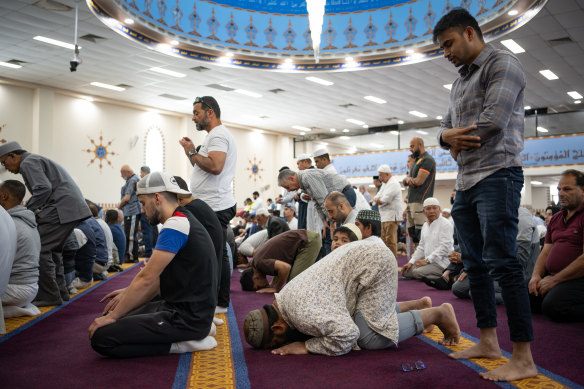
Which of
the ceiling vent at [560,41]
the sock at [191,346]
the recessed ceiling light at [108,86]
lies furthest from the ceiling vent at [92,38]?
the ceiling vent at [560,41]

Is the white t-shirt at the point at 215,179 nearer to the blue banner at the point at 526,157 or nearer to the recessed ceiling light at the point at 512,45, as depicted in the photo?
the recessed ceiling light at the point at 512,45

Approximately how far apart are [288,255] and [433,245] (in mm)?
1698

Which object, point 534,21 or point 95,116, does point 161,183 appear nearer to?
point 534,21

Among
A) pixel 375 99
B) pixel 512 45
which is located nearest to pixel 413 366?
pixel 512 45

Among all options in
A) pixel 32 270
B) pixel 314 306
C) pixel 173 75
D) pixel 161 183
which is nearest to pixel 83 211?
pixel 32 270

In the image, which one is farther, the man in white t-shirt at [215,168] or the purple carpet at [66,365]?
the man in white t-shirt at [215,168]

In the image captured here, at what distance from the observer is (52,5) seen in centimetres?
746

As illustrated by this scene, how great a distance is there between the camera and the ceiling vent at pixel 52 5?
24.1 ft

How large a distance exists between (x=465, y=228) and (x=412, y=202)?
3.45 meters

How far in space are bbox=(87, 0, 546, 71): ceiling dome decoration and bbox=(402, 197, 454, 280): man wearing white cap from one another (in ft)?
18.0

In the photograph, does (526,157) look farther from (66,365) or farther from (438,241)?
(66,365)

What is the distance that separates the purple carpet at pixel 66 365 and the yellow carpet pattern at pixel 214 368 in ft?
0.30

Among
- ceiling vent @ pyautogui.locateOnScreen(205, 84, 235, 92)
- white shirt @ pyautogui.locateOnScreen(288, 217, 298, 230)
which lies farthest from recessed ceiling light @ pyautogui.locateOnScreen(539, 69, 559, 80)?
white shirt @ pyautogui.locateOnScreen(288, 217, 298, 230)

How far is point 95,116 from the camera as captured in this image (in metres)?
13.1
